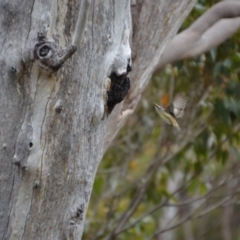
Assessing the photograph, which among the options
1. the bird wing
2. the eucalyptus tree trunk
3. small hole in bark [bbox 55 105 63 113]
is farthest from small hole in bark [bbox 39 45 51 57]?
the bird wing

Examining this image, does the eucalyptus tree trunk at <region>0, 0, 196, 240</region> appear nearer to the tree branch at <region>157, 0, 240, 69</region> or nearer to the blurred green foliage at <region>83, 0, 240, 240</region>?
the tree branch at <region>157, 0, 240, 69</region>

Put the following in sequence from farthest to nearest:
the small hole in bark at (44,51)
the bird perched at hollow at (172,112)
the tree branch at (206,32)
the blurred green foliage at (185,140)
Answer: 1. the blurred green foliage at (185,140)
2. the tree branch at (206,32)
3. the bird perched at hollow at (172,112)
4. the small hole in bark at (44,51)

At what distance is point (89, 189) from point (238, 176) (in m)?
2.80

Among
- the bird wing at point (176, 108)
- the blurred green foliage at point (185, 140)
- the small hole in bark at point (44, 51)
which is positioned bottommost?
the blurred green foliage at point (185, 140)

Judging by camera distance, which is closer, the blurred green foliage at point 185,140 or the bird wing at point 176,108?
the bird wing at point 176,108

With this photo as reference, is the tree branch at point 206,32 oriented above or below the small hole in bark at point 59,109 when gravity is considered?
below

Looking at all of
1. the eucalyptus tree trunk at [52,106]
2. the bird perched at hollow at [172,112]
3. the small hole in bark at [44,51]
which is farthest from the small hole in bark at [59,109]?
the bird perched at hollow at [172,112]

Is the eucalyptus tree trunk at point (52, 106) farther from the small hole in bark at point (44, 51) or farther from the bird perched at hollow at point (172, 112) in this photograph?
the bird perched at hollow at point (172, 112)

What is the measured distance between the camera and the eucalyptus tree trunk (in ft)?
6.95

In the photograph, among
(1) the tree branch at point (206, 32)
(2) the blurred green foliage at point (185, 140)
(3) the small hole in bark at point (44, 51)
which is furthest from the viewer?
(2) the blurred green foliage at point (185, 140)

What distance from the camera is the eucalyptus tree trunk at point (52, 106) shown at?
212cm

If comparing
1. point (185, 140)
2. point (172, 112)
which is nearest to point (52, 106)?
point (172, 112)

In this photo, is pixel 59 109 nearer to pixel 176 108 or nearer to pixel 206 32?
pixel 176 108

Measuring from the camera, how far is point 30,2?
2.15 m
